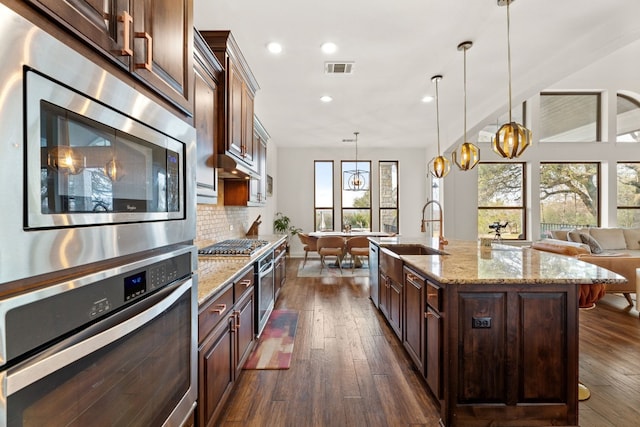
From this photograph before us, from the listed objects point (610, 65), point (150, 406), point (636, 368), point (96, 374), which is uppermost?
point (610, 65)

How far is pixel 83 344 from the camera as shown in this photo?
2.05 feet

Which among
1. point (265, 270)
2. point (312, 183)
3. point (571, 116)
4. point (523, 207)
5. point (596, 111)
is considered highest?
point (596, 111)

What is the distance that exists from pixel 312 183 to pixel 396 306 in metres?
5.60

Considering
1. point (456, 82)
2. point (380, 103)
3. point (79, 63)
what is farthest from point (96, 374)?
point (380, 103)

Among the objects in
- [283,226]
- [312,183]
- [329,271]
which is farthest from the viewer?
[312,183]

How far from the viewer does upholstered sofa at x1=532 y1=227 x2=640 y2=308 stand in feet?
11.7

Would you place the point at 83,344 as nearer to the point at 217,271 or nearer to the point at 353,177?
the point at 217,271

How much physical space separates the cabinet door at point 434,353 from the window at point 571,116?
23.7 feet

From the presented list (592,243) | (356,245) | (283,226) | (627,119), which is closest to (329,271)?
(356,245)

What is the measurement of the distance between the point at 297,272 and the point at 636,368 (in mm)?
4720

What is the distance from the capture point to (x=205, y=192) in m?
2.13

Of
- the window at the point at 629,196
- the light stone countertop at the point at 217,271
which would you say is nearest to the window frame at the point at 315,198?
the light stone countertop at the point at 217,271

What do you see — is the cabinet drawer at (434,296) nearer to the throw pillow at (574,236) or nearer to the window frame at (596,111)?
the throw pillow at (574,236)

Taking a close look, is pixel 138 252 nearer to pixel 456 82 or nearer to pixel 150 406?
pixel 150 406
